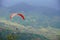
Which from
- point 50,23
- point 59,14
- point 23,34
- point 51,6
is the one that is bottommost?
point 23,34

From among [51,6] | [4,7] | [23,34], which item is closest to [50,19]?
[51,6]

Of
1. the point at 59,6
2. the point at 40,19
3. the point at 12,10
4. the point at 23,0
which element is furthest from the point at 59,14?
the point at 12,10

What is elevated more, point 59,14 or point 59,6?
point 59,6

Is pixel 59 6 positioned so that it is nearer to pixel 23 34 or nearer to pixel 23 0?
pixel 23 0

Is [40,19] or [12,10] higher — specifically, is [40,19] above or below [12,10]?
below

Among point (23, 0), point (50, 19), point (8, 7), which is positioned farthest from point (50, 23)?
point (8, 7)

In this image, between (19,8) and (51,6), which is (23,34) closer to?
(19,8)

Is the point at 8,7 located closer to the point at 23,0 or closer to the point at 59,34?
the point at 23,0
